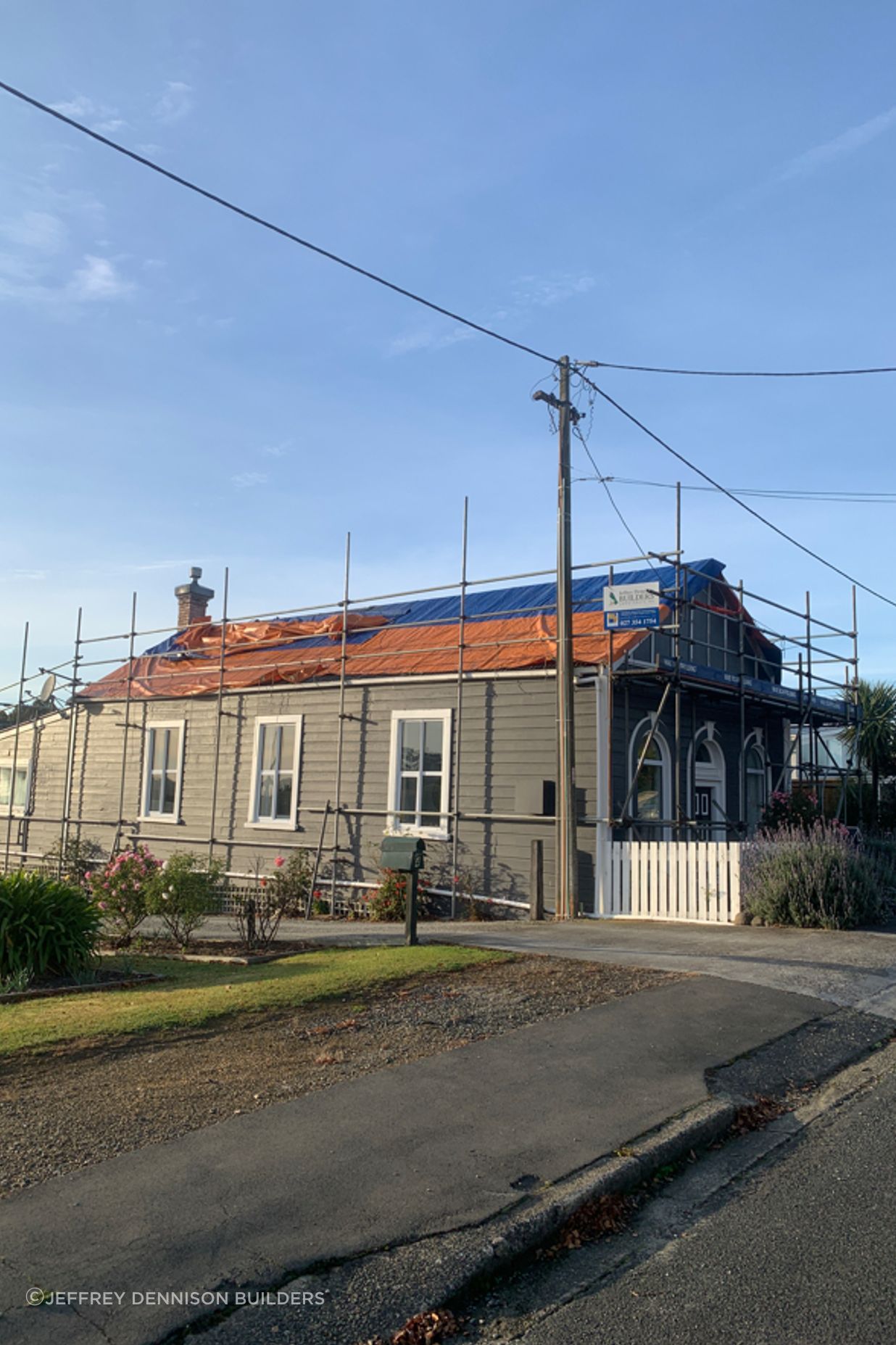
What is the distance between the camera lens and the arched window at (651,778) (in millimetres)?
16828

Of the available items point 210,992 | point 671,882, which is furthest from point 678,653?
point 210,992

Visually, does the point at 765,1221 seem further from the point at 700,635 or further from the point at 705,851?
the point at 700,635

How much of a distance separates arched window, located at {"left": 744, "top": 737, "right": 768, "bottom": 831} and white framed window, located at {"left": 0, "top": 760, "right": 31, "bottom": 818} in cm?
1640

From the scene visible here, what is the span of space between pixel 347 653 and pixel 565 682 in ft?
20.1

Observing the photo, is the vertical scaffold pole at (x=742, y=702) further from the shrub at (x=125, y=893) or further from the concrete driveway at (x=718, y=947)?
the shrub at (x=125, y=893)

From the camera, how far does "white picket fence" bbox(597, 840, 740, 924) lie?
555 inches

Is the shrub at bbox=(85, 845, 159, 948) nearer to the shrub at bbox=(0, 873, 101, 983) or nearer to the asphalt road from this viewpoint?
the shrub at bbox=(0, 873, 101, 983)

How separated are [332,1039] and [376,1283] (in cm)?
327

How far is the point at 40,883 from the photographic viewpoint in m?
9.98

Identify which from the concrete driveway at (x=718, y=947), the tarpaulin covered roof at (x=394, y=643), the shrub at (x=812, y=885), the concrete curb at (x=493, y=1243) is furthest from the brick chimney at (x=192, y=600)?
the concrete curb at (x=493, y=1243)

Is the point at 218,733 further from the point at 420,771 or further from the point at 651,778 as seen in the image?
the point at 651,778

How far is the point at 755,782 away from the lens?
21188 millimetres

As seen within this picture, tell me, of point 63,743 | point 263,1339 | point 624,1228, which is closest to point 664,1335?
point 624,1228

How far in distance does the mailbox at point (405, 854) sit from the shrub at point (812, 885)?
512cm
